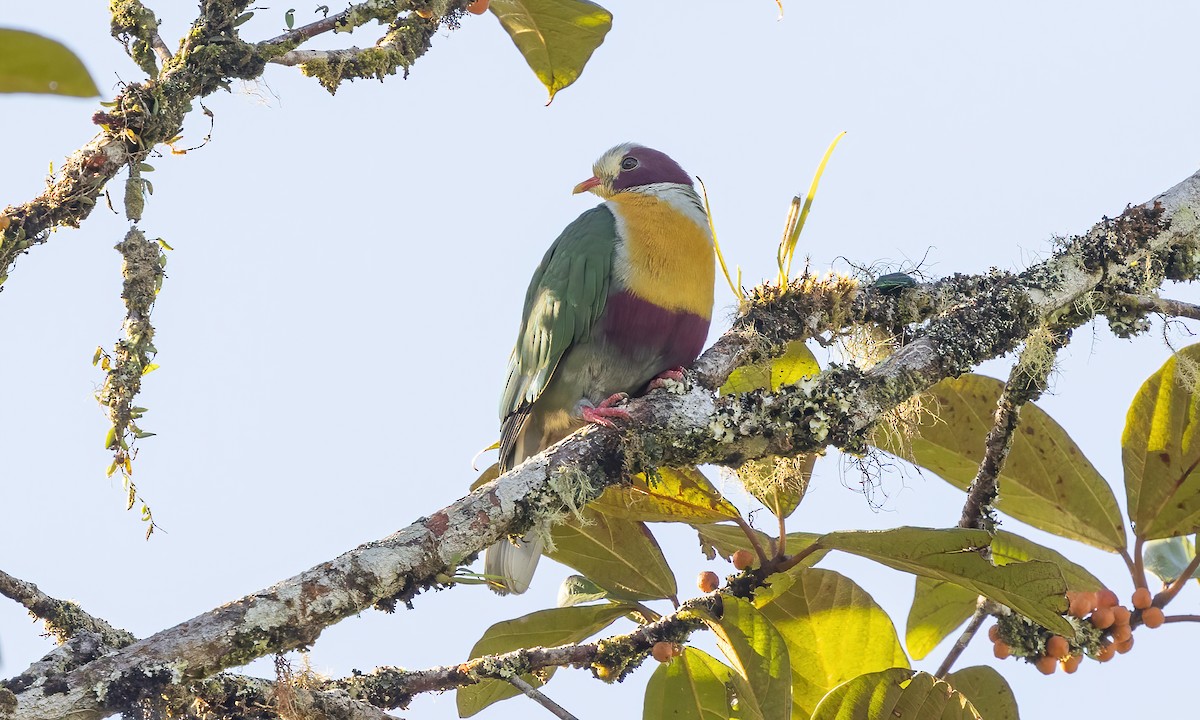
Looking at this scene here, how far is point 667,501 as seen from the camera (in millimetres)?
2320

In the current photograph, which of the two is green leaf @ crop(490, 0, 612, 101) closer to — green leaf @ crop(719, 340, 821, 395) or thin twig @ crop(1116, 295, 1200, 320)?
green leaf @ crop(719, 340, 821, 395)

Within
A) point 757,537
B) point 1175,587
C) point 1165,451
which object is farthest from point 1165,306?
point 757,537

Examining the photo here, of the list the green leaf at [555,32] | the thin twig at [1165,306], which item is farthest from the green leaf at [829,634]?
the green leaf at [555,32]

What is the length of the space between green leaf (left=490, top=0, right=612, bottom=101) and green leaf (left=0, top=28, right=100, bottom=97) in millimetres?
2177

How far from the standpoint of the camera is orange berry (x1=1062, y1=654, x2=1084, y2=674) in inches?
96.6

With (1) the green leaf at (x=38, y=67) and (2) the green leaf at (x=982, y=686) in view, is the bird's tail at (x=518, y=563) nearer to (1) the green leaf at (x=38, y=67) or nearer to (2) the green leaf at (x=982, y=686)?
(2) the green leaf at (x=982, y=686)

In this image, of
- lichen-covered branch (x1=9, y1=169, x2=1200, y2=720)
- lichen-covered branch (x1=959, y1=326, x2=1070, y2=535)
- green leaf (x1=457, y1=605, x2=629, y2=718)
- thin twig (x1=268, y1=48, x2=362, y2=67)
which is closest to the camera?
lichen-covered branch (x1=9, y1=169, x2=1200, y2=720)

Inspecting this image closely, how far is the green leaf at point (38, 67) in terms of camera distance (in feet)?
2.40

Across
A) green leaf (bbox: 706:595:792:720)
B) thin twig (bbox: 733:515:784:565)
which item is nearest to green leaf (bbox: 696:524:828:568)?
thin twig (bbox: 733:515:784:565)

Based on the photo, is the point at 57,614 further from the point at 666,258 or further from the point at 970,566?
the point at 666,258

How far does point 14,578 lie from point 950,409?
6.60ft

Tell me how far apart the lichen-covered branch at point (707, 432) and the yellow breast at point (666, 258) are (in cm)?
56

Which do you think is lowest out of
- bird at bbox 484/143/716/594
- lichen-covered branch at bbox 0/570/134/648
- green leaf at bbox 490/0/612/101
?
lichen-covered branch at bbox 0/570/134/648

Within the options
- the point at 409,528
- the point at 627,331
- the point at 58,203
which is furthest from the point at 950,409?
the point at 58,203
